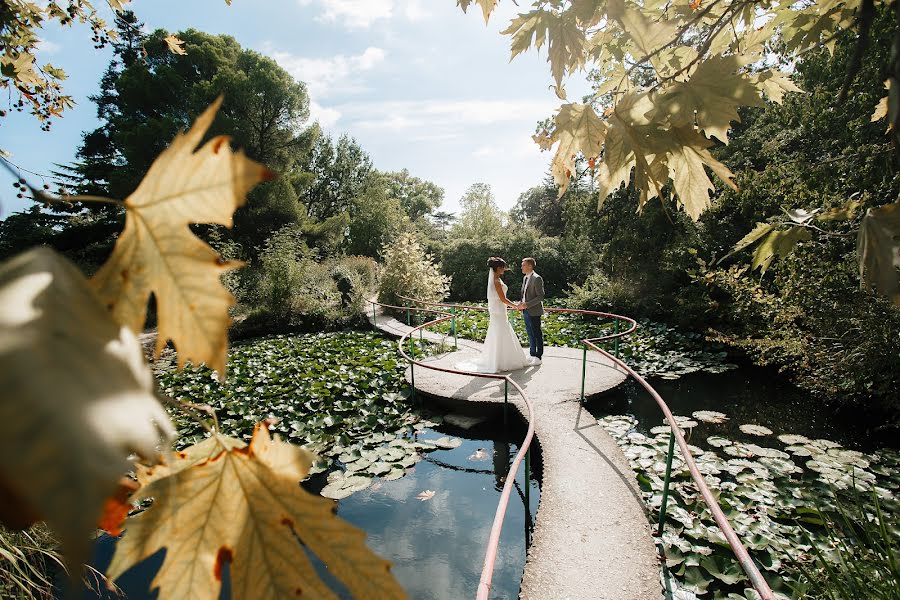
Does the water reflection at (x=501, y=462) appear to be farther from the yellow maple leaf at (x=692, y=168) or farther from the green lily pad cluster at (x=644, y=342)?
the yellow maple leaf at (x=692, y=168)

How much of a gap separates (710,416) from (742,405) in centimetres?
93

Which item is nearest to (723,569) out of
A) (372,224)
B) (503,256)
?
(503,256)

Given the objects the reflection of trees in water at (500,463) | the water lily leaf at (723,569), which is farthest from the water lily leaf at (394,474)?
the water lily leaf at (723,569)

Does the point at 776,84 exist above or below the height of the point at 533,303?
above

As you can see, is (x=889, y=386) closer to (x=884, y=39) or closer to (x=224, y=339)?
(x=884, y=39)

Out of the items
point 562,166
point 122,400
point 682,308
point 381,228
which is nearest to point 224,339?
point 122,400

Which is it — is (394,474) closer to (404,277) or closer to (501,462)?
(501,462)

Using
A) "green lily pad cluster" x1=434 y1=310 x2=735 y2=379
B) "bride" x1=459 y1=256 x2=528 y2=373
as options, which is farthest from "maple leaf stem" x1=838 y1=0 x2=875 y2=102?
"green lily pad cluster" x1=434 y1=310 x2=735 y2=379

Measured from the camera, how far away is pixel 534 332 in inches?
299

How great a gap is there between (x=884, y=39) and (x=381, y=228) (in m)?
23.7

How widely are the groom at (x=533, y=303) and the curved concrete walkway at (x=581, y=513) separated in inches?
48.5

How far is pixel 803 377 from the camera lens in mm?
6758

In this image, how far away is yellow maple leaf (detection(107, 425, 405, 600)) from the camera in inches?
20.1

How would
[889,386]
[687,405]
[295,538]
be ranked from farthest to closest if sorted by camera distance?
[687,405], [889,386], [295,538]
